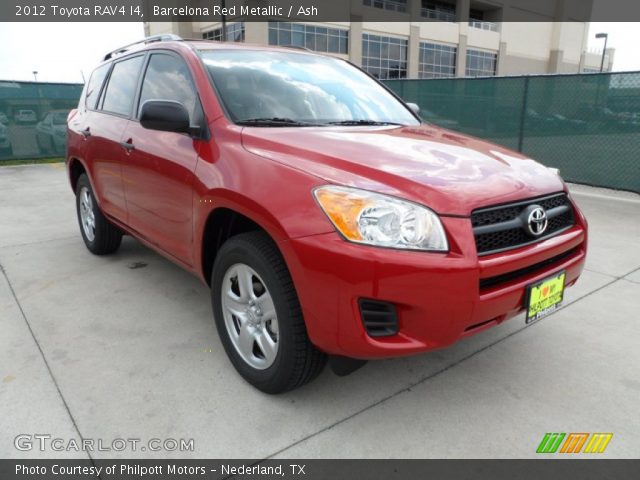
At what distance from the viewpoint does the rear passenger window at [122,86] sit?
12.1 ft

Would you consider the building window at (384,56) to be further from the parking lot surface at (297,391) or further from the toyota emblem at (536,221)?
the toyota emblem at (536,221)

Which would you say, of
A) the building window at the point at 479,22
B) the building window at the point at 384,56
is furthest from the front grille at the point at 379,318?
the building window at the point at 479,22

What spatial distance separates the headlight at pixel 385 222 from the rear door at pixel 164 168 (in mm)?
1113

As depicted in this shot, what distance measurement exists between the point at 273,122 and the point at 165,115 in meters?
0.58

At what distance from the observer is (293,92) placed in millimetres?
3016

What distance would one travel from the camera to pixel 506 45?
51.2 meters

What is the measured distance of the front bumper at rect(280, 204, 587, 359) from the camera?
6.15 ft

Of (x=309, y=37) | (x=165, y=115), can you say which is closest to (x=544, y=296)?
(x=165, y=115)

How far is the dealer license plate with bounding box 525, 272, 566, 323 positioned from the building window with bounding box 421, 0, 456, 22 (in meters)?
48.0

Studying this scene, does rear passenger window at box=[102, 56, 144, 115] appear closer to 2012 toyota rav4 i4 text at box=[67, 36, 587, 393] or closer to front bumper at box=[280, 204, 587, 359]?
2012 toyota rav4 i4 text at box=[67, 36, 587, 393]

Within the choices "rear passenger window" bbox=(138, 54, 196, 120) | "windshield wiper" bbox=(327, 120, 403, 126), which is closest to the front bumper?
"windshield wiper" bbox=(327, 120, 403, 126)

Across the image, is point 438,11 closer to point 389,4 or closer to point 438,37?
point 438,37

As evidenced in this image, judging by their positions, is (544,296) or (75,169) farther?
(75,169)

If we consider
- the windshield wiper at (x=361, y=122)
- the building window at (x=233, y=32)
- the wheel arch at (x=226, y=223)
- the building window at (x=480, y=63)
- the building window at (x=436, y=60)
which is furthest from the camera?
the building window at (x=480, y=63)
